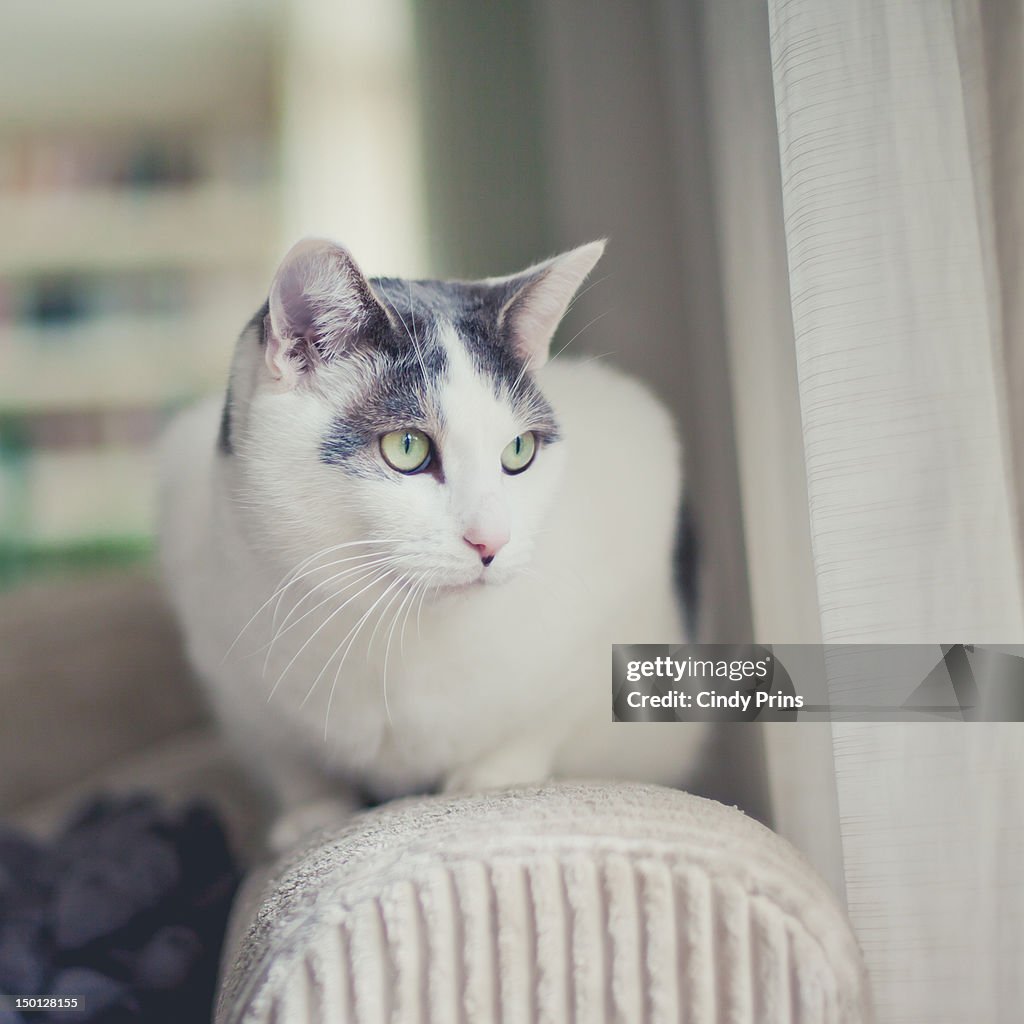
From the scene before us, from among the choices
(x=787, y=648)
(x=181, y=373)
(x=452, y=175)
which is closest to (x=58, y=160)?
(x=181, y=373)

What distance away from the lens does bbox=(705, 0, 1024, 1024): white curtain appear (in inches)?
22.2

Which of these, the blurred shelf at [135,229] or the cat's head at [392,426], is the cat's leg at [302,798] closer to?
the cat's head at [392,426]

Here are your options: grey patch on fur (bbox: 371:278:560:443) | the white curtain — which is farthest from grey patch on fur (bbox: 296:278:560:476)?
the white curtain

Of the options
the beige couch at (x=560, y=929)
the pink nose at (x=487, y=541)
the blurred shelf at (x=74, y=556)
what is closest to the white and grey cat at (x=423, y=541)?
the pink nose at (x=487, y=541)

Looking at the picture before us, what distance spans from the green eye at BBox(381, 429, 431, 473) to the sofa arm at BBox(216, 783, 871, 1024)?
270 mm

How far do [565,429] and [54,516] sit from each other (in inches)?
85.8

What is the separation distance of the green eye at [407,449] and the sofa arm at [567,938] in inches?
10.6

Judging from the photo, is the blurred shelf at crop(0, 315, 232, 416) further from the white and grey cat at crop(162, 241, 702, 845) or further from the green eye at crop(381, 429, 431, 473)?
the green eye at crop(381, 429, 431, 473)

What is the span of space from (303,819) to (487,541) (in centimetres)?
38

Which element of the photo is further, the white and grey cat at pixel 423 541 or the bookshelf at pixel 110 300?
the bookshelf at pixel 110 300

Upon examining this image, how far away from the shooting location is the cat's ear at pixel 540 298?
67 centimetres

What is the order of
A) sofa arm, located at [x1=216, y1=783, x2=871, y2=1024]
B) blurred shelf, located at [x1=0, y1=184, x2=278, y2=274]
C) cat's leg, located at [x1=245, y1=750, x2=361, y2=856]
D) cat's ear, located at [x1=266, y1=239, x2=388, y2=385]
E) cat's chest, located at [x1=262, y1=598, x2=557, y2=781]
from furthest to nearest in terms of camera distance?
blurred shelf, located at [x1=0, y1=184, x2=278, y2=274] → cat's leg, located at [x1=245, y1=750, x2=361, y2=856] → cat's chest, located at [x1=262, y1=598, x2=557, y2=781] → cat's ear, located at [x1=266, y1=239, x2=388, y2=385] → sofa arm, located at [x1=216, y1=783, x2=871, y2=1024]

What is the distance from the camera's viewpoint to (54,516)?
8.09 feet

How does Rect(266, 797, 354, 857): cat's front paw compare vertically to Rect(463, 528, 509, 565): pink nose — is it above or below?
below
